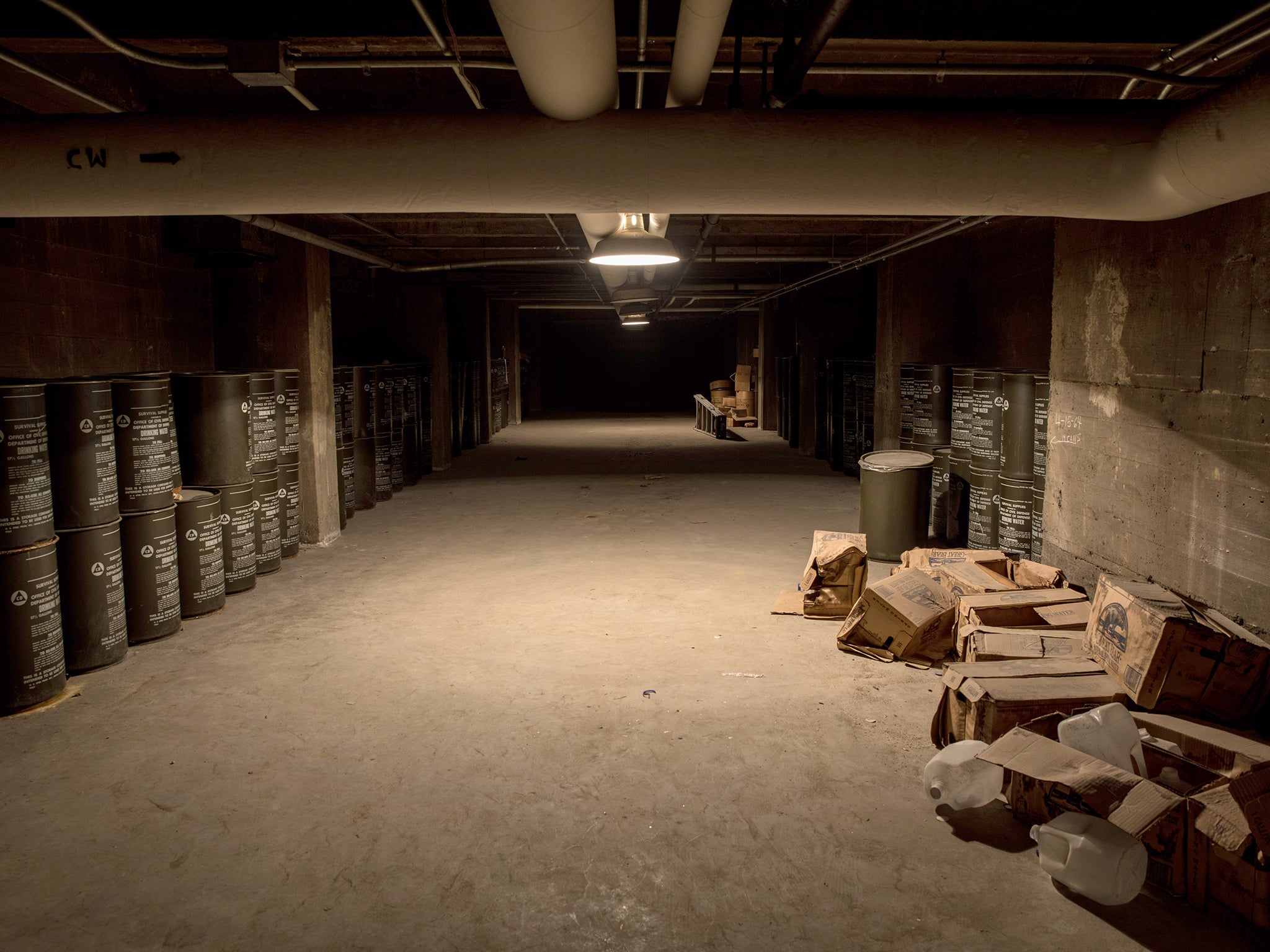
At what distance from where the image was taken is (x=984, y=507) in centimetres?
542

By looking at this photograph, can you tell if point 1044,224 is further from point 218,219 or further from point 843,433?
point 218,219

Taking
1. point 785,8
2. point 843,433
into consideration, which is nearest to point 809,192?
point 785,8

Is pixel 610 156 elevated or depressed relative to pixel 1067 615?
elevated

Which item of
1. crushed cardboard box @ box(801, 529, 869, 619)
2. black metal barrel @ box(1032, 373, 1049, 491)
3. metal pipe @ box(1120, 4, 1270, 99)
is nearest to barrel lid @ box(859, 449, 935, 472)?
black metal barrel @ box(1032, 373, 1049, 491)

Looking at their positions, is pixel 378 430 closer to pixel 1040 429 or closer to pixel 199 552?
pixel 199 552

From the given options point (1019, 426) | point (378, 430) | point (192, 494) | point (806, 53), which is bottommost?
point (192, 494)

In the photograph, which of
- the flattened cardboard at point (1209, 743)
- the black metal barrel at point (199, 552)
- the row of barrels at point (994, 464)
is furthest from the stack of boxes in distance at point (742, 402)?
the flattened cardboard at point (1209, 743)

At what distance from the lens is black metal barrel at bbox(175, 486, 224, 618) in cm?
429

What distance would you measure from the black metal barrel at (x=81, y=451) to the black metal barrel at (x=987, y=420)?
16.2 ft

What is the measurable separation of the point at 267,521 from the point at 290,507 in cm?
34

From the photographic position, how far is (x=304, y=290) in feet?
19.1

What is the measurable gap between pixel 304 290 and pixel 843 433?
19.5 feet

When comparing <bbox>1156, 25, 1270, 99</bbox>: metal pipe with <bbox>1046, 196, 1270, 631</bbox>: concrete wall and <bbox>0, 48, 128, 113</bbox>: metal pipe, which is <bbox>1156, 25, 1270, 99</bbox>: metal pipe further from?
<bbox>0, 48, 128, 113</bbox>: metal pipe

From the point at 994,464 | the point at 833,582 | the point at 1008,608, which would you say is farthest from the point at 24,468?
the point at 994,464
